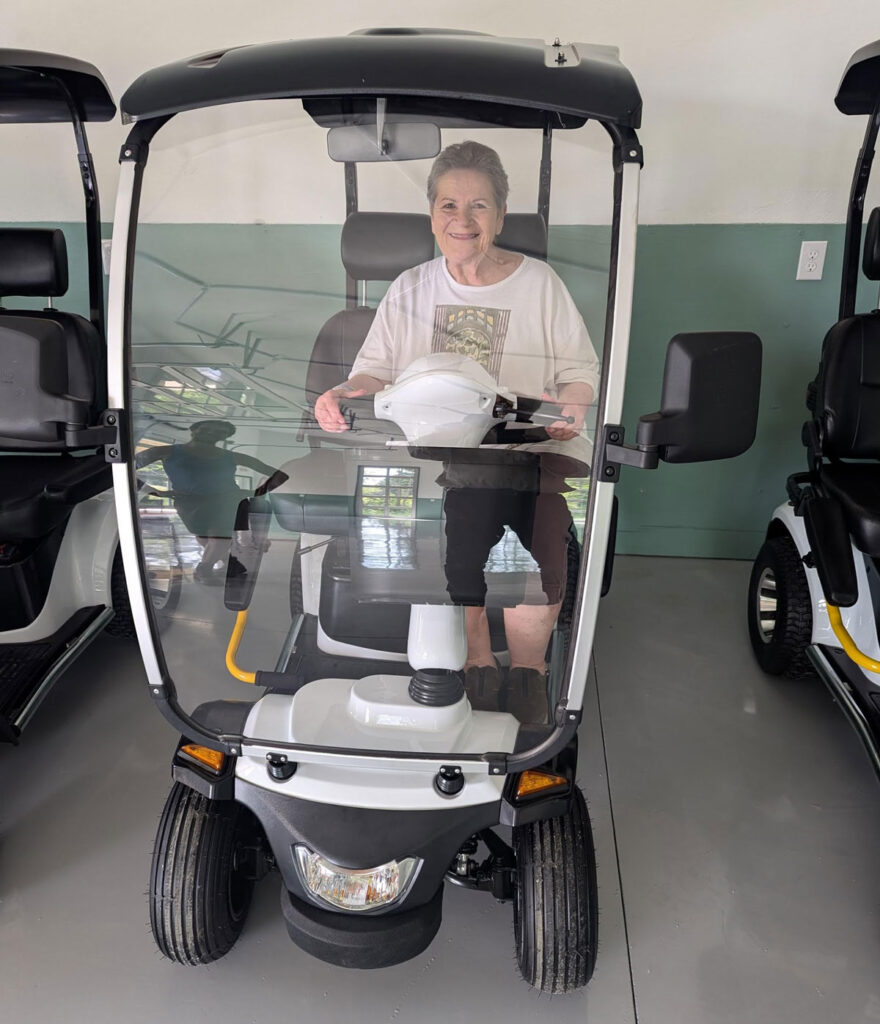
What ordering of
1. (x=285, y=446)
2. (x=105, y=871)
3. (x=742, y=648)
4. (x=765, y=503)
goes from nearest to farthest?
(x=285, y=446) < (x=105, y=871) < (x=742, y=648) < (x=765, y=503)

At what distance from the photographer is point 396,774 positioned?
1440 millimetres

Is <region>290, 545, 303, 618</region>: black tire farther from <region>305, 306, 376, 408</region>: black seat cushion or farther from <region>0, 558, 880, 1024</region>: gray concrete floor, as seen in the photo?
<region>0, 558, 880, 1024</region>: gray concrete floor

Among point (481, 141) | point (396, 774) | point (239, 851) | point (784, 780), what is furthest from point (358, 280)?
point (784, 780)

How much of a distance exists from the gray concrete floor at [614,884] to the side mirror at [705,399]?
1.12 metres

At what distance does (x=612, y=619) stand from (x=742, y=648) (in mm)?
451

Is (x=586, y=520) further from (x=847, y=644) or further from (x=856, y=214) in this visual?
(x=856, y=214)

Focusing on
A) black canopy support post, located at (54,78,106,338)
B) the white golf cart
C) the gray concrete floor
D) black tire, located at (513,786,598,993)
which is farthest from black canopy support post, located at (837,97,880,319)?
black canopy support post, located at (54,78,106,338)

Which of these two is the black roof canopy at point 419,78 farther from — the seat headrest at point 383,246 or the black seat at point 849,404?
the black seat at point 849,404

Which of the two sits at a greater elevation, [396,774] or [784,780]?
[396,774]

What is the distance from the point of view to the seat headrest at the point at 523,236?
128 centimetres

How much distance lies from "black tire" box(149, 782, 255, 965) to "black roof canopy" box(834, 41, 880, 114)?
2.33 m

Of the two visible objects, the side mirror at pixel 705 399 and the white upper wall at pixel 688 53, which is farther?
the white upper wall at pixel 688 53

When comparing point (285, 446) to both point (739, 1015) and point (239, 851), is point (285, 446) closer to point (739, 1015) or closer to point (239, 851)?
point (239, 851)

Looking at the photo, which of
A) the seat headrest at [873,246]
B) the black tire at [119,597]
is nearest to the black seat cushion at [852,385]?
the seat headrest at [873,246]
